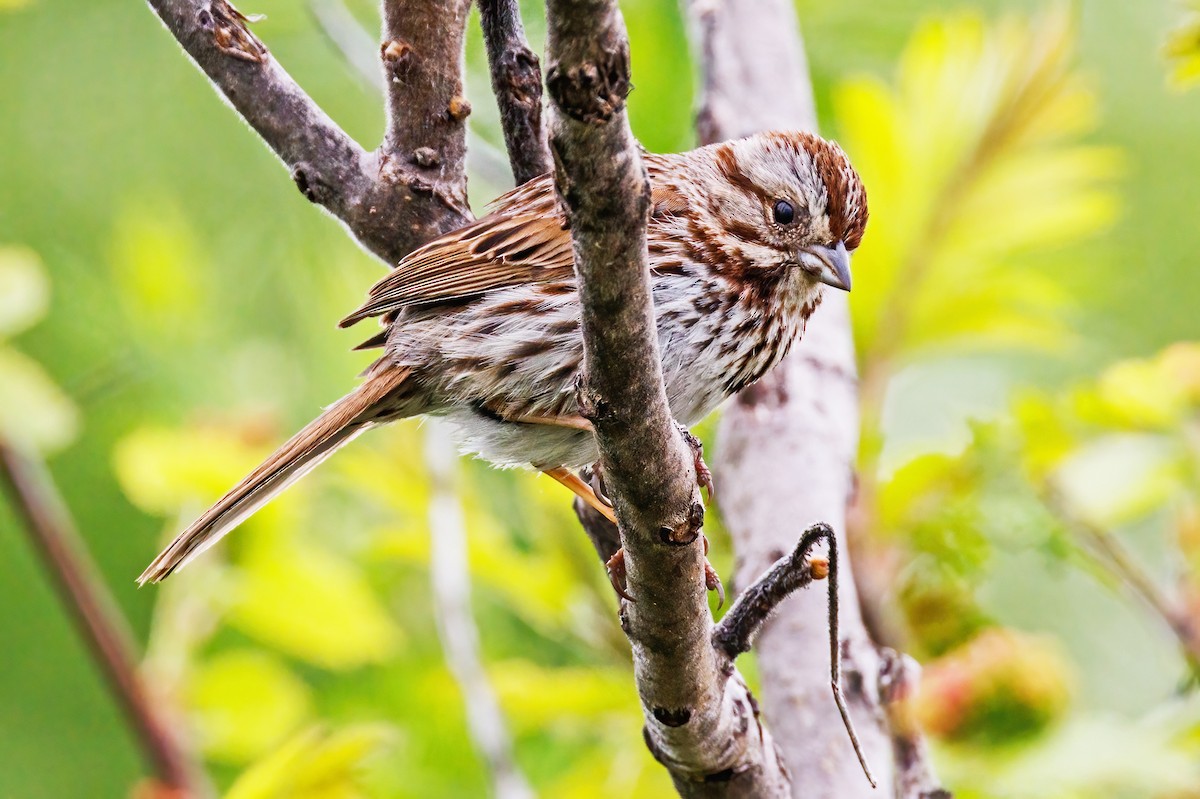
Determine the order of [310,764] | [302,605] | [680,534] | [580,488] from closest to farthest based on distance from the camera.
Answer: [680,534]
[310,764]
[580,488]
[302,605]

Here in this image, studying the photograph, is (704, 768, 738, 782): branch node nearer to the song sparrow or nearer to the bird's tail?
the song sparrow

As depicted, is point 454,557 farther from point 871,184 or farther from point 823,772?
point 871,184

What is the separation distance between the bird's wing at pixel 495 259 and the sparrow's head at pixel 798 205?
0.19 m

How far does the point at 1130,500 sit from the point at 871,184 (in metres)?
1.06

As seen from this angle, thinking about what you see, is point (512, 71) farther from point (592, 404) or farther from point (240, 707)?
point (240, 707)

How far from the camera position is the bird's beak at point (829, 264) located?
288 centimetres

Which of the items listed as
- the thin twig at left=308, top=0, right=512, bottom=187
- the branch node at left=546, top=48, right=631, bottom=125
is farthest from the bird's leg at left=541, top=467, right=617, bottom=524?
the branch node at left=546, top=48, right=631, bottom=125

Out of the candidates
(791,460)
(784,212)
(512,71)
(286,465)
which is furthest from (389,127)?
(791,460)

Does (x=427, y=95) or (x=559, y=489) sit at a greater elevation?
(x=427, y=95)

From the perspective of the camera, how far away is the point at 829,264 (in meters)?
2.90

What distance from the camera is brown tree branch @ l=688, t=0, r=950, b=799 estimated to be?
258cm

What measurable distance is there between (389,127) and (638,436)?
3.52 feet

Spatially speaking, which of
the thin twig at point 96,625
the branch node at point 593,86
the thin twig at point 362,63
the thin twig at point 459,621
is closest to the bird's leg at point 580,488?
the thin twig at point 459,621

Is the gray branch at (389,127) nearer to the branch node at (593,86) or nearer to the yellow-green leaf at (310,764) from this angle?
the yellow-green leaf at (310,764)
